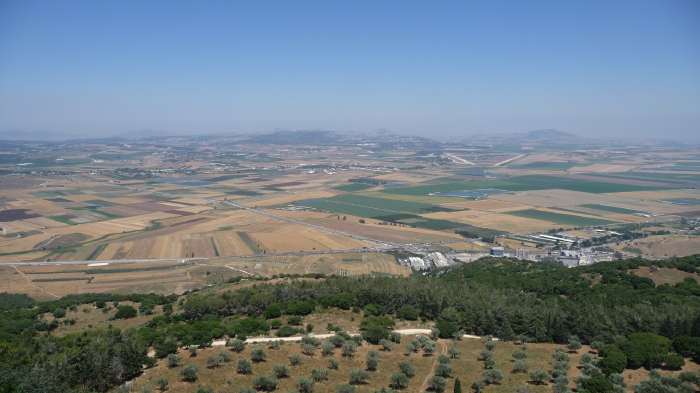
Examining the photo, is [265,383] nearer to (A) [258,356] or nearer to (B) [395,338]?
(A) [258,356]

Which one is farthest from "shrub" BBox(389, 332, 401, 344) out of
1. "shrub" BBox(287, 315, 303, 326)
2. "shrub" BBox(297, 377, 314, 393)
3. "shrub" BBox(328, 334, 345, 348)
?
"shrub" BBox(297, 377, 314, 393)

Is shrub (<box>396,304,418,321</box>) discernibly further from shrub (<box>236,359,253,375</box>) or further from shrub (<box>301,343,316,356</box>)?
shrub (<box>236,359,253,375</box>)

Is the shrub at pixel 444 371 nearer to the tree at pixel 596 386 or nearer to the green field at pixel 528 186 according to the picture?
the tree at pixel 596 386

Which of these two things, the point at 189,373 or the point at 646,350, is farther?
the point at 646,350

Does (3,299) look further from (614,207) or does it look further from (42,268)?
(614,207)

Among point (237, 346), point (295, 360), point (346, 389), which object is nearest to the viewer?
point (346, 389)

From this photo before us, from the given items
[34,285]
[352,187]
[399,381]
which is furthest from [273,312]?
[352,187]
